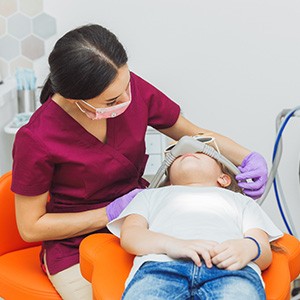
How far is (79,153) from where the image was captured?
1.70 m

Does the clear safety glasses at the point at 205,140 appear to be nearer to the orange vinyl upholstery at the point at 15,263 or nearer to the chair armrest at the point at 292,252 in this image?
the chair armrest at the point at 292,252

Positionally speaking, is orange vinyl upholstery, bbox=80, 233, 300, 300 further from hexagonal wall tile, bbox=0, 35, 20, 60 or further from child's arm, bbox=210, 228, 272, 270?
hexagonal wall tile, bbox=0, 35, 20, 60

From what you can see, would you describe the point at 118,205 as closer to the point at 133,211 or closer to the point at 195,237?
the point at 133,211

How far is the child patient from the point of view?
136 cm

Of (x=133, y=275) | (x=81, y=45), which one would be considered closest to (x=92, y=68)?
(x=81, y=45)

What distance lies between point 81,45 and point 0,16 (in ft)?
3.99

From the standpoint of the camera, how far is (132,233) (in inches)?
59.4

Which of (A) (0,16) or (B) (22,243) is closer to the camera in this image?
(B) (22,243)

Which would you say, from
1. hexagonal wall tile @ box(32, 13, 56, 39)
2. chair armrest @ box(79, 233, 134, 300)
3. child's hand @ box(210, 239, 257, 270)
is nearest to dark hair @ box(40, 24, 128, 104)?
chair armrest @ box(79, 233, 134, 300)

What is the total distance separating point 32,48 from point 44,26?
11cm

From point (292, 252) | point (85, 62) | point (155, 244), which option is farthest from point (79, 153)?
point (292, 252)

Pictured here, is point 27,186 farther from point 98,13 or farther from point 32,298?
point 98,13

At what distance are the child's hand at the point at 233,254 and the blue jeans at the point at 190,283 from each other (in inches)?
0.6

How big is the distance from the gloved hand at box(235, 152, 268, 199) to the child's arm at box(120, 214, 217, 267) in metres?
0.33
